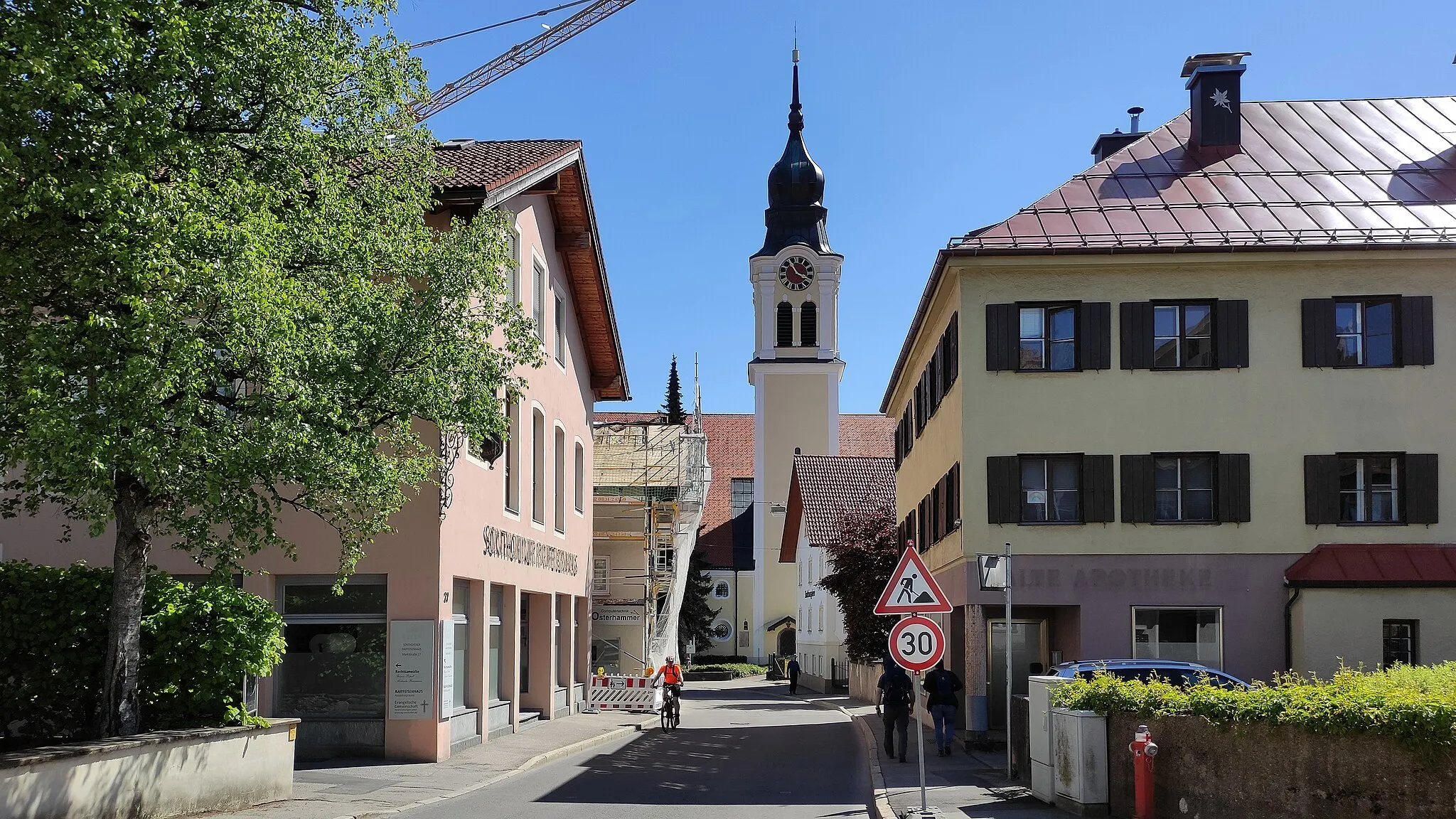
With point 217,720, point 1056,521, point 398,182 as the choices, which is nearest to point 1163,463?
point 1056,521

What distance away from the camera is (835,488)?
204 ft

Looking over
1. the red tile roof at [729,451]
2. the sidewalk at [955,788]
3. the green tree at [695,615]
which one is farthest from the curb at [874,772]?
the red tile roof at [729,451]

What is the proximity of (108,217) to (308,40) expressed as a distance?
3060 mm

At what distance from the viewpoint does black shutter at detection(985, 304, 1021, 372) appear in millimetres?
25219

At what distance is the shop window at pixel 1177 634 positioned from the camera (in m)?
24.8

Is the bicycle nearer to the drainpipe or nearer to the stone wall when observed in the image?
the drainpipe

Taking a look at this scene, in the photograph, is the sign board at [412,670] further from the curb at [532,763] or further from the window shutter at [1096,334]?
the window shutter at [1096,334]

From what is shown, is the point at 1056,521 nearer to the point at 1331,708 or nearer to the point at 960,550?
the point at 960,550

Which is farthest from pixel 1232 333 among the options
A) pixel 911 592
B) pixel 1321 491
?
pixel 911 592

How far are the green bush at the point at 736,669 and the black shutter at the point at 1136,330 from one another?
53021mm

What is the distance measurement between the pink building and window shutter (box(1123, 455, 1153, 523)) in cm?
1056

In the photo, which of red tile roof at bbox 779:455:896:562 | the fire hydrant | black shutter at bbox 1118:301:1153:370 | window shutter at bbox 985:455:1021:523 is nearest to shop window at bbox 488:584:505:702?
window shutter at bbox 985:455:1021:523

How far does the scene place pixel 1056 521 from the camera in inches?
983

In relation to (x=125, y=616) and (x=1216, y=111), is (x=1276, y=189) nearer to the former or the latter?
(x=1216, y=111)
